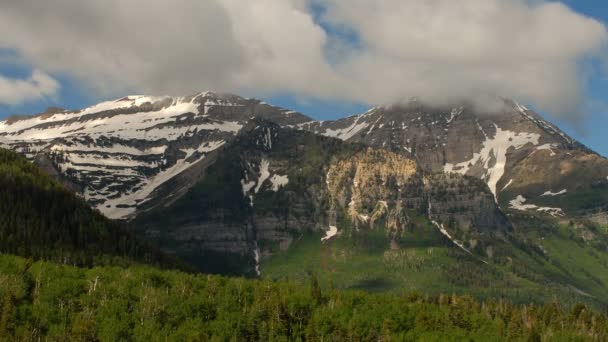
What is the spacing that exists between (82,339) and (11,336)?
17506 millimetres

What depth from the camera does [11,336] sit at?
199 m

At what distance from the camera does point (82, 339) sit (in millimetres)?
199625
